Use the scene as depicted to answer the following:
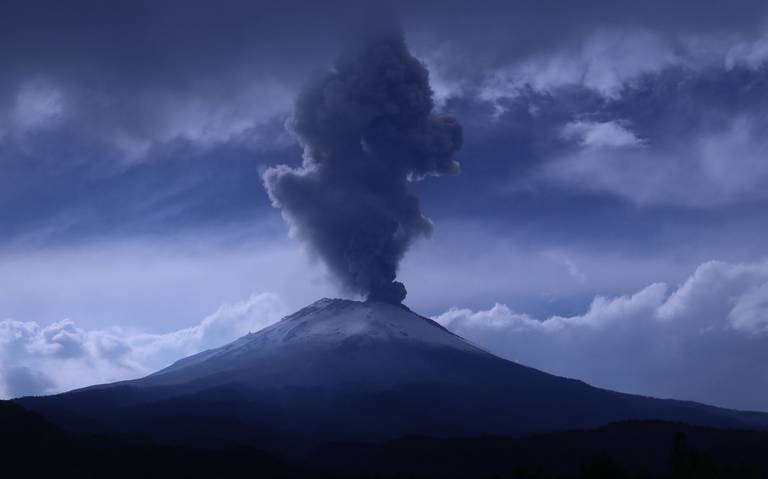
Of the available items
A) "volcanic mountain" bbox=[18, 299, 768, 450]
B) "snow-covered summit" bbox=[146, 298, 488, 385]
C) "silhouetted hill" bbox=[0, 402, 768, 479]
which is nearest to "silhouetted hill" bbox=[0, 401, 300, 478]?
"silhouetted hill" bbox=[0, 402, 768, 479]

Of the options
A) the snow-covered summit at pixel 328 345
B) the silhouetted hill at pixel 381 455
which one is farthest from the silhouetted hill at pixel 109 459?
the snow-covered summit at pixel 328 345

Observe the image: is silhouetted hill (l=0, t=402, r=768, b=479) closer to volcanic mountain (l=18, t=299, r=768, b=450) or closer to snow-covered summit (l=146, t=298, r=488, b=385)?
volcanic mountain (l=18, t=299, r=768, b=450)

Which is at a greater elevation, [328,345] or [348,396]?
[328,345]

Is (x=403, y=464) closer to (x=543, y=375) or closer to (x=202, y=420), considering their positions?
(x=202, y=420)

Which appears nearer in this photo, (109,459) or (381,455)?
(109,459)

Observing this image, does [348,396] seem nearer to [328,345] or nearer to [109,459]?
[328,345]

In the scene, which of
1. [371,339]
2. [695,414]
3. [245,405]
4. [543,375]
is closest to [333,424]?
[245,405]

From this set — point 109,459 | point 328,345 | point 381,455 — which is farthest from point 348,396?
point 109,459

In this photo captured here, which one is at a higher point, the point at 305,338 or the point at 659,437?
the point at 305,338

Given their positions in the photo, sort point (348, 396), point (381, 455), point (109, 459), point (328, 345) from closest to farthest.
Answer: point (109, 459)
point (381, 455)
point (348, 396)
point (328, 345)
